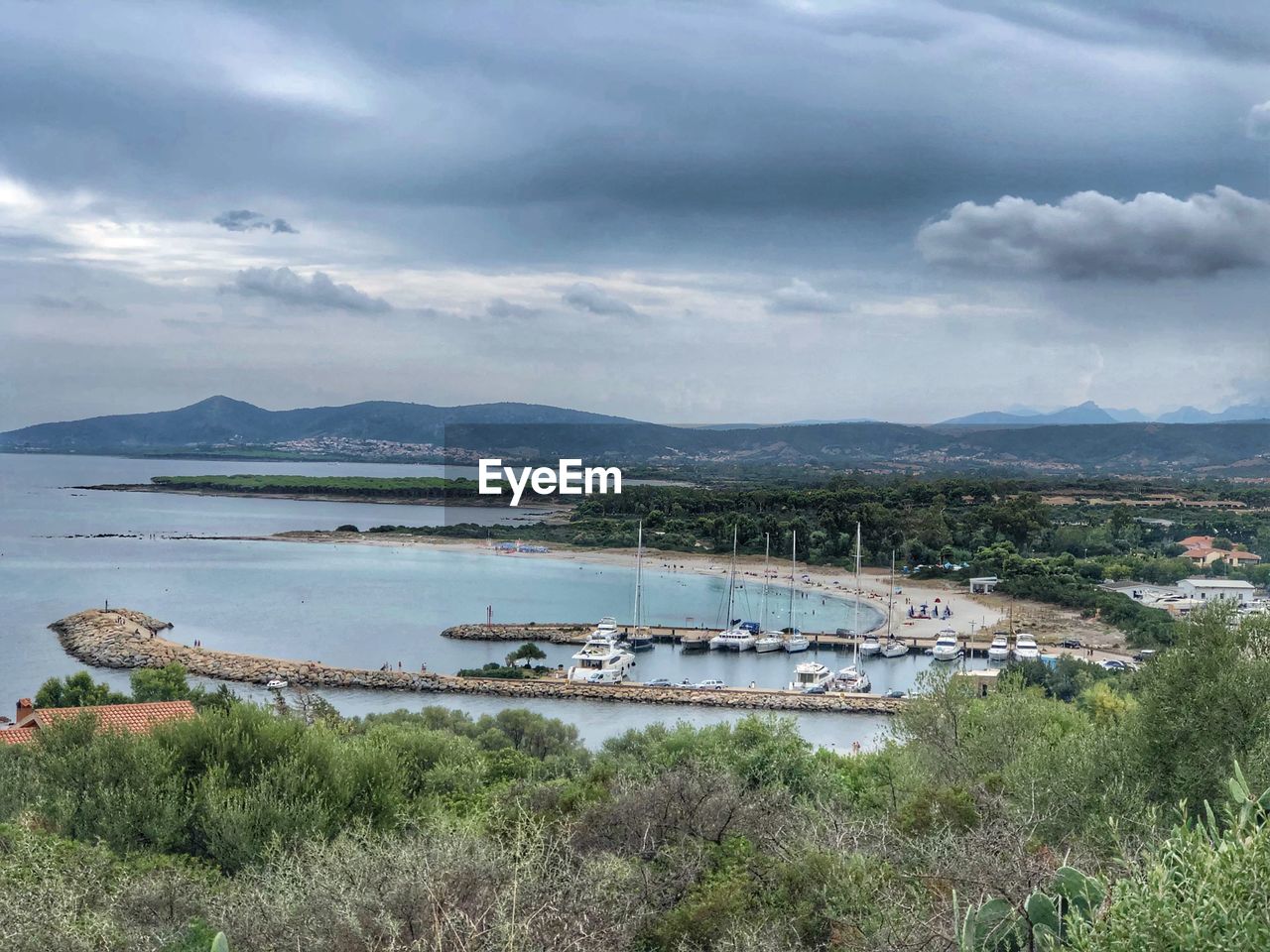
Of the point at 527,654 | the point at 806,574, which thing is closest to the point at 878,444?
the point at 806,574

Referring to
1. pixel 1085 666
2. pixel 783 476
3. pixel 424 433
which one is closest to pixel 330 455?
pixel 424 433

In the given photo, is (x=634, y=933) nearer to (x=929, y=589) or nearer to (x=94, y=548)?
(x=929, y=589)

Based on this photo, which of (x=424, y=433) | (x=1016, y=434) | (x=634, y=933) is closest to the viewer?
(x=634, y=933)

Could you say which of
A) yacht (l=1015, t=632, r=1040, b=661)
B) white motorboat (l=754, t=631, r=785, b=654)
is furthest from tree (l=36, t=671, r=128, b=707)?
yacht (l=1015, t=632, r=1040, b=661)

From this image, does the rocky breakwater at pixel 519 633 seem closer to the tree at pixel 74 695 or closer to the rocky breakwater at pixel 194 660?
the rocky breakwater at pixel 194 660

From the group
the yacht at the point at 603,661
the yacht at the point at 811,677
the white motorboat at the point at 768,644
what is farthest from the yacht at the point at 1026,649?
the yacht at the point at 603,661

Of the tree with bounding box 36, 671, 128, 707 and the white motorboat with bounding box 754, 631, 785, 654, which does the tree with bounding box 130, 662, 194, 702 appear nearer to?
the tree with bounding box 36, 671, 128, 707
